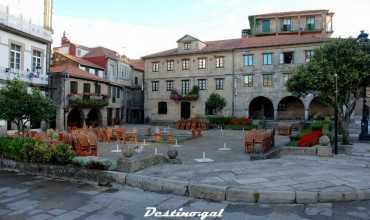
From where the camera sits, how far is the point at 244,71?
3516 cm

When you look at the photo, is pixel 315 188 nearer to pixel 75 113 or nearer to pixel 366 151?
pixel 366 151

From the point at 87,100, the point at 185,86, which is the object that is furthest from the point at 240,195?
the point at 185,86

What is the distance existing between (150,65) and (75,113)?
12.9m

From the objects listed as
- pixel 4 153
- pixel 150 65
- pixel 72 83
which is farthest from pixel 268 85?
pixel 4 153

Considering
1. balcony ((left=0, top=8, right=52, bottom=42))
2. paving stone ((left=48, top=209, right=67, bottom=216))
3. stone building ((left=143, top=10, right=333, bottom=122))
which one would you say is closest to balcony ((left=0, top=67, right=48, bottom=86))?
balcony ((left=0, top=8, right=52, bottom=42))

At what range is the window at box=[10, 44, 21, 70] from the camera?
69.6ft

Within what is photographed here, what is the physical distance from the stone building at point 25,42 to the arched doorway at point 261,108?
22.8 m

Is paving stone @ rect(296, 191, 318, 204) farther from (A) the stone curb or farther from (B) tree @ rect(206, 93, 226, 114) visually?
(B) tree @ rect(206, 93, 226, 114)

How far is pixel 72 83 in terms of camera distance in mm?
28172

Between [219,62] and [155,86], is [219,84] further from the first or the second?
[155,86]

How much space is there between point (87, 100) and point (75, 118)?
3201 mm

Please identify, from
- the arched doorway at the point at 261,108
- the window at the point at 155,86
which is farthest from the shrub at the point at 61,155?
the window at the point at 155,86

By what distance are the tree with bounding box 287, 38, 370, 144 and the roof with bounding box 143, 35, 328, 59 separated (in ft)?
64.3

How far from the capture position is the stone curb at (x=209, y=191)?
5.91 metres
